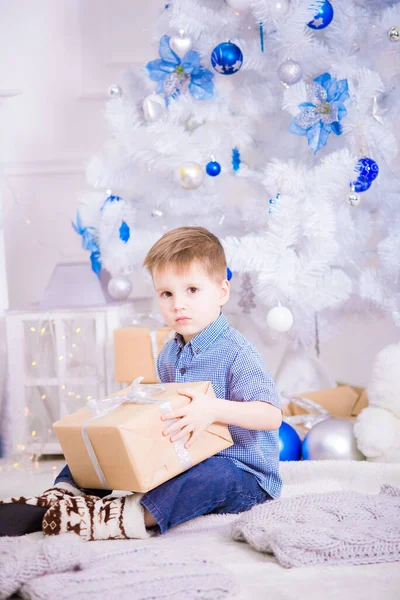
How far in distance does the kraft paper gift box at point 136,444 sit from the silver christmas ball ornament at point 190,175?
71 centimetres

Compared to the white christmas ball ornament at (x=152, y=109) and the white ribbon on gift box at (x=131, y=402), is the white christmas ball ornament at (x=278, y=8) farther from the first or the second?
the white ribbon on gift box at (x=131, y=402)

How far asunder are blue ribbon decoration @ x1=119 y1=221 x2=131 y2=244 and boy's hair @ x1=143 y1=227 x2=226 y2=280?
1.79 feet

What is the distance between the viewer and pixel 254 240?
1.72m

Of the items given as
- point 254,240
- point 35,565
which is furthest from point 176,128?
point 35,565

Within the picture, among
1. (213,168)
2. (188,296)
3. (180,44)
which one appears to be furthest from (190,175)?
(188,296)

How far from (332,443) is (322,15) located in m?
1.00

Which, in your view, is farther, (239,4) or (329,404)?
(329,404)

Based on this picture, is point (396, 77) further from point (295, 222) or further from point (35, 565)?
point (35, 565)

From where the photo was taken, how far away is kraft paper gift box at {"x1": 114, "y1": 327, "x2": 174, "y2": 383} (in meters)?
1.81

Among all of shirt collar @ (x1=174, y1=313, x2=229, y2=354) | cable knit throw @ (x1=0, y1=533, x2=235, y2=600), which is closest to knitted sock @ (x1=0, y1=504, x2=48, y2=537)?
cable knit throw @ (x1=0, y1=533, x2=235, y2=600)

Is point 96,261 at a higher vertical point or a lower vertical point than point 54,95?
lower

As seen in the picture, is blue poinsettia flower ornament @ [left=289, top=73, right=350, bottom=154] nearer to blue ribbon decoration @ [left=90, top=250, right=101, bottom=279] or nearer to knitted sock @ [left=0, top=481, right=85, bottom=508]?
Result: blue ribbon decoration @ [left=90, top=250, right=101, bottom=279]

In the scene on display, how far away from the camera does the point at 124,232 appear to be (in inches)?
72.8

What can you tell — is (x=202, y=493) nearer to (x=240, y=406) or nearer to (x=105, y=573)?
(x=240, y=406)
